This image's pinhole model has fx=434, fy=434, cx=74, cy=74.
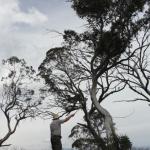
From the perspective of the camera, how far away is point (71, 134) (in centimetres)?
4319

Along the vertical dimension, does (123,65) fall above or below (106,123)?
above

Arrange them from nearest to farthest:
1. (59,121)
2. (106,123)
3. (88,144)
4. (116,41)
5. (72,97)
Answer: (59,121) → (106,123) → (116,41) → (72,97) → (88,144)

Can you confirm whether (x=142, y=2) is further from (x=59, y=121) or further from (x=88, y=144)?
(x=88, y=144)

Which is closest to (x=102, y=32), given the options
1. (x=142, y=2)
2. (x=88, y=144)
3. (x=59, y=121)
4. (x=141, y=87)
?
(x=142, y=2)

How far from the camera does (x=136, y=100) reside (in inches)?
994

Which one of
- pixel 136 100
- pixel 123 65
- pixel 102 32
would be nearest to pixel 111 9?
pixel 102 32

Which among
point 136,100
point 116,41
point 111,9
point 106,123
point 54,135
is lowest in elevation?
point 54,135

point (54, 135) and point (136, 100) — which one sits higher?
point (136, 100)

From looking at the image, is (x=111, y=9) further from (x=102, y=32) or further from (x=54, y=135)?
(x=54, y=135)

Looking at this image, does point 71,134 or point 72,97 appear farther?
point 71,134

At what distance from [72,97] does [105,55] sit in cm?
1090

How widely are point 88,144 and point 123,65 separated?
693 inches

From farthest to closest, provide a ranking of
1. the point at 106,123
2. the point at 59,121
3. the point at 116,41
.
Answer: the point at 116,41 → the point at 106,123 → the point at 59,121

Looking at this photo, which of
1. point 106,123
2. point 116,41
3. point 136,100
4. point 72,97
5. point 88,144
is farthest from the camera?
point 88,144
